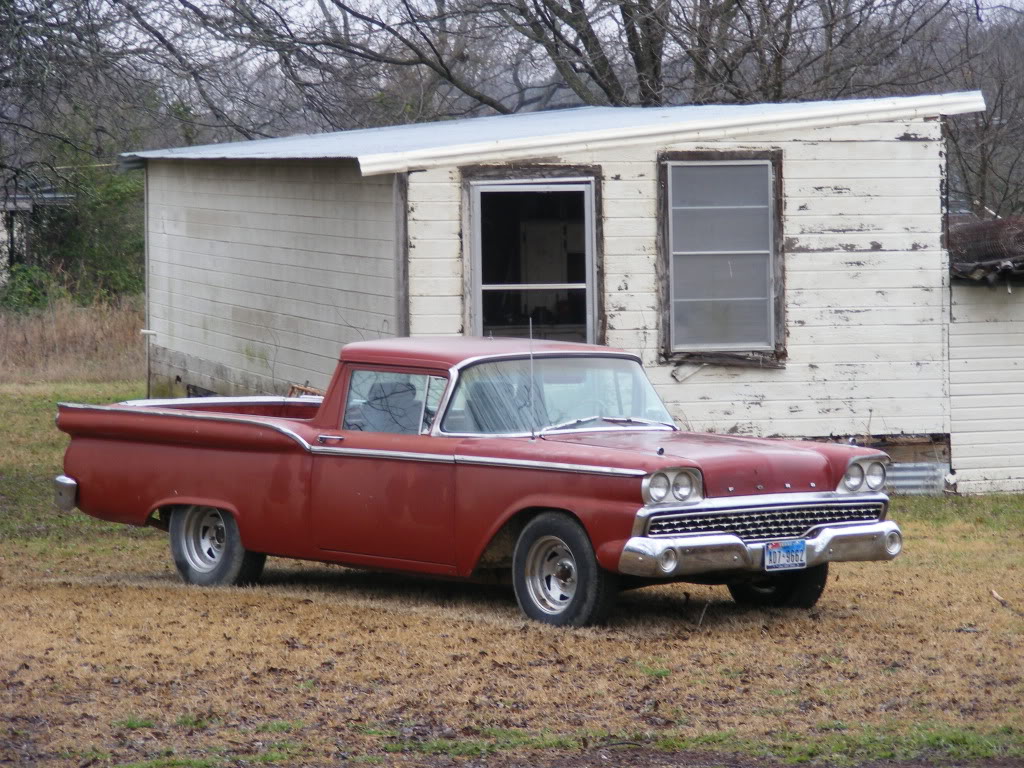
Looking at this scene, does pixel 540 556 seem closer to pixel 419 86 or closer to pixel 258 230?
pixel 258 230

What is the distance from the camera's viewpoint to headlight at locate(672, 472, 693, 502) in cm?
726

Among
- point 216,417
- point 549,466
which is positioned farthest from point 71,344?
point 549,466

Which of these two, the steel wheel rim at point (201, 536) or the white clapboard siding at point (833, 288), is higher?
the white clapboard siding at point (833, 288)

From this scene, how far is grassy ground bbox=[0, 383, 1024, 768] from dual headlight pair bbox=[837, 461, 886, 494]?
26.6 inches

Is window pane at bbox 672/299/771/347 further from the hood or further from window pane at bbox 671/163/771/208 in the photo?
the hood

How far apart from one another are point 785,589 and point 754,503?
1.02 m

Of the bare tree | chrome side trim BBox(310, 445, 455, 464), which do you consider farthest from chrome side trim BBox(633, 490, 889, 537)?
the bare tree

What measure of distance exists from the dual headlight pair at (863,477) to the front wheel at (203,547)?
3341 millimetres

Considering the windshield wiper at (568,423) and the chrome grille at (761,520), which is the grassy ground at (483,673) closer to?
the chrome grille at (761,520)

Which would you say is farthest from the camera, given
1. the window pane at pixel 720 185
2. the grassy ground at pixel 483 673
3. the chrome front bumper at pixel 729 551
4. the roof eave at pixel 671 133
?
the window pane at pixel 720 185

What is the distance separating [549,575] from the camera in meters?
7.79

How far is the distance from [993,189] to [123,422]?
18.7m

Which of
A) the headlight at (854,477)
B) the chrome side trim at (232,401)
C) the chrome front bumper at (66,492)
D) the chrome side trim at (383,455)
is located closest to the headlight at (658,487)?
the headlight at (854,477)

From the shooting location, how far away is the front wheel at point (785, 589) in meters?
8.16
